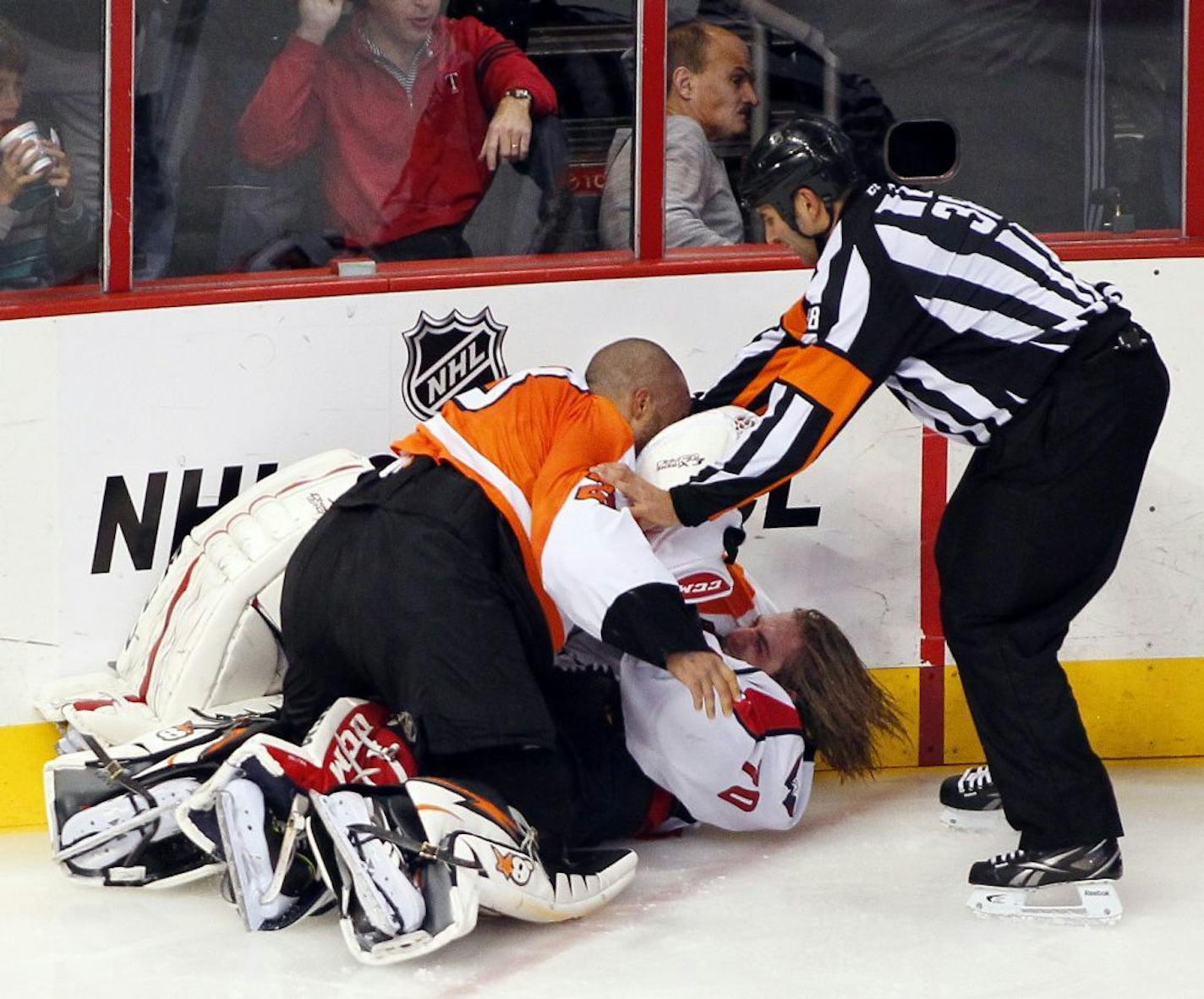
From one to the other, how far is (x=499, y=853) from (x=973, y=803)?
109 cm

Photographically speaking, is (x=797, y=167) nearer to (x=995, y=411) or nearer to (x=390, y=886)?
(x=995, y=411)

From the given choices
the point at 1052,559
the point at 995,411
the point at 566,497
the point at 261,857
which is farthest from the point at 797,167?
the point at 261,857

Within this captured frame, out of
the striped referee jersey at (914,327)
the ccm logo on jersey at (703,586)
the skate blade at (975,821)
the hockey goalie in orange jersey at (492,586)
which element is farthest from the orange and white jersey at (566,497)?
the skate blade at (975,821)

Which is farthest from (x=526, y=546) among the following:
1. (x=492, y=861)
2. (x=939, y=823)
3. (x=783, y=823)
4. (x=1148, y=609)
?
(x=1148, y=609)

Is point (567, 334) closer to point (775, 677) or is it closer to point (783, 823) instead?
point (775, 677)

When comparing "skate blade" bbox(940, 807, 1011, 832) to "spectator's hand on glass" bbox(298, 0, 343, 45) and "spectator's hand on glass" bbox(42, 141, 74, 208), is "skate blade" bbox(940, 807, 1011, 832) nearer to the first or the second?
"spectator's hand on glass" bbox(298, 0, 343, 45)

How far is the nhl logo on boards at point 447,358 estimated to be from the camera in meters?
3.92

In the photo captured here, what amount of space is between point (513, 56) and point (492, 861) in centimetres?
162

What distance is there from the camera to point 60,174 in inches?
148

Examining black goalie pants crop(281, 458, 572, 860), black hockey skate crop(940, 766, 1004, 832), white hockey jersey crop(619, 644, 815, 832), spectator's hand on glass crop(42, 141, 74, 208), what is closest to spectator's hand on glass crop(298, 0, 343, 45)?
spectator's hand on glass crop(42, 141, 74, 208)

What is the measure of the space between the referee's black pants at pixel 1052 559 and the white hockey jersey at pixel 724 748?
1.39 ft

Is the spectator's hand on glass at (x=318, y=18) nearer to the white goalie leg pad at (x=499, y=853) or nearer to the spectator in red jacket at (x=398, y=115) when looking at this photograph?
the spectator in red jacket at (x=398, y=115)

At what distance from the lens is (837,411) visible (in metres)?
3.18

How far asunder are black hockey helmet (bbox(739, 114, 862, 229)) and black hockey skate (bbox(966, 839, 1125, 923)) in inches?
42.7
